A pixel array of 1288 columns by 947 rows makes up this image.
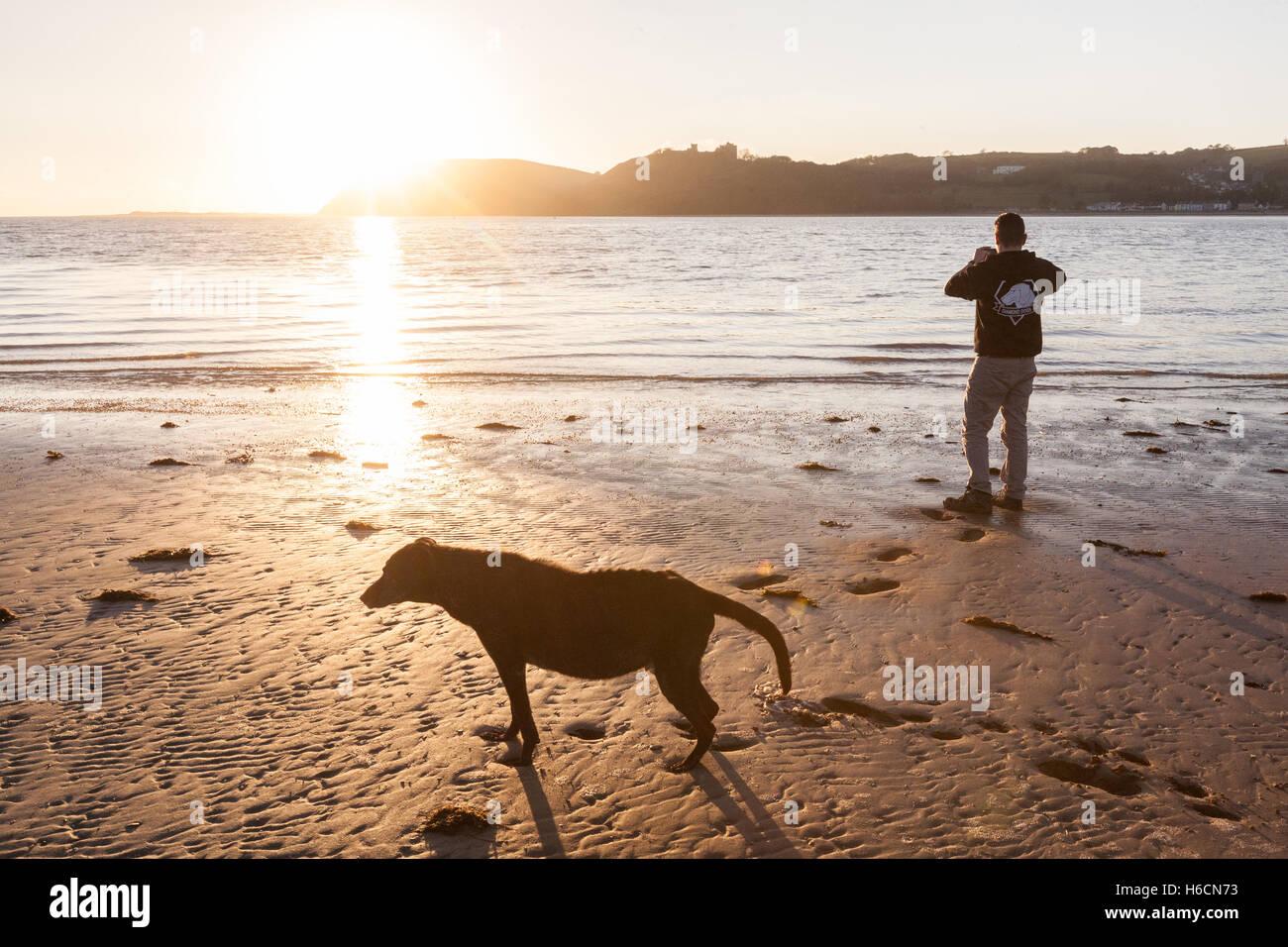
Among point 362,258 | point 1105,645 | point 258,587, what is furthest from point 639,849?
point 362,258

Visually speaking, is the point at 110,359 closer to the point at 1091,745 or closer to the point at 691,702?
the point at 691,702

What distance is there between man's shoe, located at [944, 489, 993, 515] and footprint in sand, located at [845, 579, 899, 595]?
2.24m

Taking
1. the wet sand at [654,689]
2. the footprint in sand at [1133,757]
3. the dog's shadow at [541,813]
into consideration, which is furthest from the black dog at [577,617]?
the footprint in sand at [1133,757]

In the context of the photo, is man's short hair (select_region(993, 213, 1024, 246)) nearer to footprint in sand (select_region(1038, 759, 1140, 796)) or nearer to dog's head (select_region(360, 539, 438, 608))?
footprint in sand (select_region(1038, 759, 1140, 796))

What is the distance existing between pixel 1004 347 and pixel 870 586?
→ 11.1ft

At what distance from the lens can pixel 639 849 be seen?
3.99m

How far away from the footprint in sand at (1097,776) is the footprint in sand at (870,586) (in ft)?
8.01

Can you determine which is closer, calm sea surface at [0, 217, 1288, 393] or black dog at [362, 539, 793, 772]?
black dog at [362, 539, 793, 772]

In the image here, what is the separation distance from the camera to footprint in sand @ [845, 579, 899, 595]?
700 cm

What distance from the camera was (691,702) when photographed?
4.49m

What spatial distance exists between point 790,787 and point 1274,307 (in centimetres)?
3751

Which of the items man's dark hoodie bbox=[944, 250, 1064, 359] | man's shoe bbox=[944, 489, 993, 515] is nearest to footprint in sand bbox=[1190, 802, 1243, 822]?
man's shoe bbox=[944, 489, 993, 515]

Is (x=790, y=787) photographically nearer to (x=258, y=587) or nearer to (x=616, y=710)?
(x=616, y=710)

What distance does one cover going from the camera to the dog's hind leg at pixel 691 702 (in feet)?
14.6
